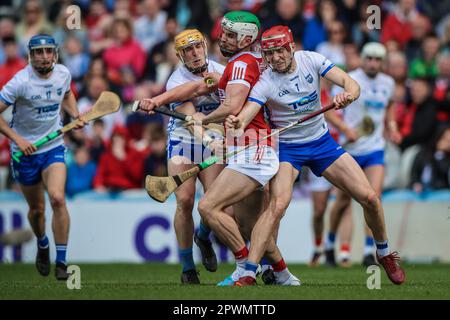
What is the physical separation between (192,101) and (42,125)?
193cm

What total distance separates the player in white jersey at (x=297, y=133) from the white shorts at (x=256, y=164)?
114 mm

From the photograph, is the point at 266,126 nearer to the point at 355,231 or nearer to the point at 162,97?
the point at 162,97

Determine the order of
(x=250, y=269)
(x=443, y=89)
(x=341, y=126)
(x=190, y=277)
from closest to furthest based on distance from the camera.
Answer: (x=250, y=269), (x=190, y=277), (x=341, y=126), (x=443, y=89)

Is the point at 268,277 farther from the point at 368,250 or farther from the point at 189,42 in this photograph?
the point at 368,250

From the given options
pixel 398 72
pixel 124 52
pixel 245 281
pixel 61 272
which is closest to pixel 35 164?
pixel 61 272

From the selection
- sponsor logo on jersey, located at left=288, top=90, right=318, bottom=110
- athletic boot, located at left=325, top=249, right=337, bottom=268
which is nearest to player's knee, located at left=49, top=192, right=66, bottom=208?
sponsor logo on jersey, located at left=288, top=90, right=318, bottom=110

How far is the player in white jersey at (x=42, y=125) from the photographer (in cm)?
1150

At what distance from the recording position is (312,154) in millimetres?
10070

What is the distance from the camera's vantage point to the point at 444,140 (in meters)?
15.2

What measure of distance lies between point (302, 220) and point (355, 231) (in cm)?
73

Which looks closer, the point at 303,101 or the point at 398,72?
the point at 303,101

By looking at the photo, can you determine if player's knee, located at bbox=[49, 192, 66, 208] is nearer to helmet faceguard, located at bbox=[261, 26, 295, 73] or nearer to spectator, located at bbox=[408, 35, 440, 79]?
helmet faceguard, located at bbox=[261, 26, 295, 73]
